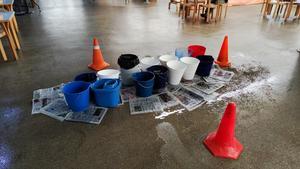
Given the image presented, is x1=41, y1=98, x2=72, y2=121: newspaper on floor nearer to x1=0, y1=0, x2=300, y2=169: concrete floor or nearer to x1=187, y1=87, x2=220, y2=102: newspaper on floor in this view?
x1=0, y1=0, x2=300, y2=169: concrete floor

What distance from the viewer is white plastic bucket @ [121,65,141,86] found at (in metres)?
2.10

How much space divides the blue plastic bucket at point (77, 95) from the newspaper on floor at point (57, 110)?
3.6 inches

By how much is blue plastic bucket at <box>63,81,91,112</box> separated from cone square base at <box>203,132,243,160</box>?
1.07 m

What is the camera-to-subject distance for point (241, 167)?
4.40 feet

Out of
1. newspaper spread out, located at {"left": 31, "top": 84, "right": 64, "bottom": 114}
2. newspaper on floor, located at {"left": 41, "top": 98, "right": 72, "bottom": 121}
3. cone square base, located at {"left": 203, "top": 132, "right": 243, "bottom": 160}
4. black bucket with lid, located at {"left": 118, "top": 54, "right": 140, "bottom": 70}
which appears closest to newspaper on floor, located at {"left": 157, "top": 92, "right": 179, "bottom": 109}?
black bucket with lid, located at {"left": 118, "top": 54, "right": 140, "bottom": 70}

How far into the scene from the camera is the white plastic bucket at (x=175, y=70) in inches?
81.1

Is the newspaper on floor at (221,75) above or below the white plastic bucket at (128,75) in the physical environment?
below

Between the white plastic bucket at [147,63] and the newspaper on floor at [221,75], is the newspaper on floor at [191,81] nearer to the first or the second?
the newspaper on floor at [221,75]

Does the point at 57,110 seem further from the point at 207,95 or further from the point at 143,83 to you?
the point at 207,95

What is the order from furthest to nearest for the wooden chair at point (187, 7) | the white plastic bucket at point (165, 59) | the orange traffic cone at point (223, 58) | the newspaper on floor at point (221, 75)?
1. the wooden chair at point (187, 7)
2. the orange traffic cone at point (223, 58)
3. the newspaper on floor at point (221, 75)
4. the white plastic bucket at point (165, 59)

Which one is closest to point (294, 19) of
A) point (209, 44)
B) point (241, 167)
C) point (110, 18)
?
point (209, 44)

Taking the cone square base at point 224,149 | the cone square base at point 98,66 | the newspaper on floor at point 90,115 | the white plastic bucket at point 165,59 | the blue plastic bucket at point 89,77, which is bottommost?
the cone square base at point 224,149

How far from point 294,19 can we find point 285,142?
5294mm

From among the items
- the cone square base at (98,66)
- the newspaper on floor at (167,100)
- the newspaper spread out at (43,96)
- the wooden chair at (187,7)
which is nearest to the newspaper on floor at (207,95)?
the newspaper on floor at (167,100)
